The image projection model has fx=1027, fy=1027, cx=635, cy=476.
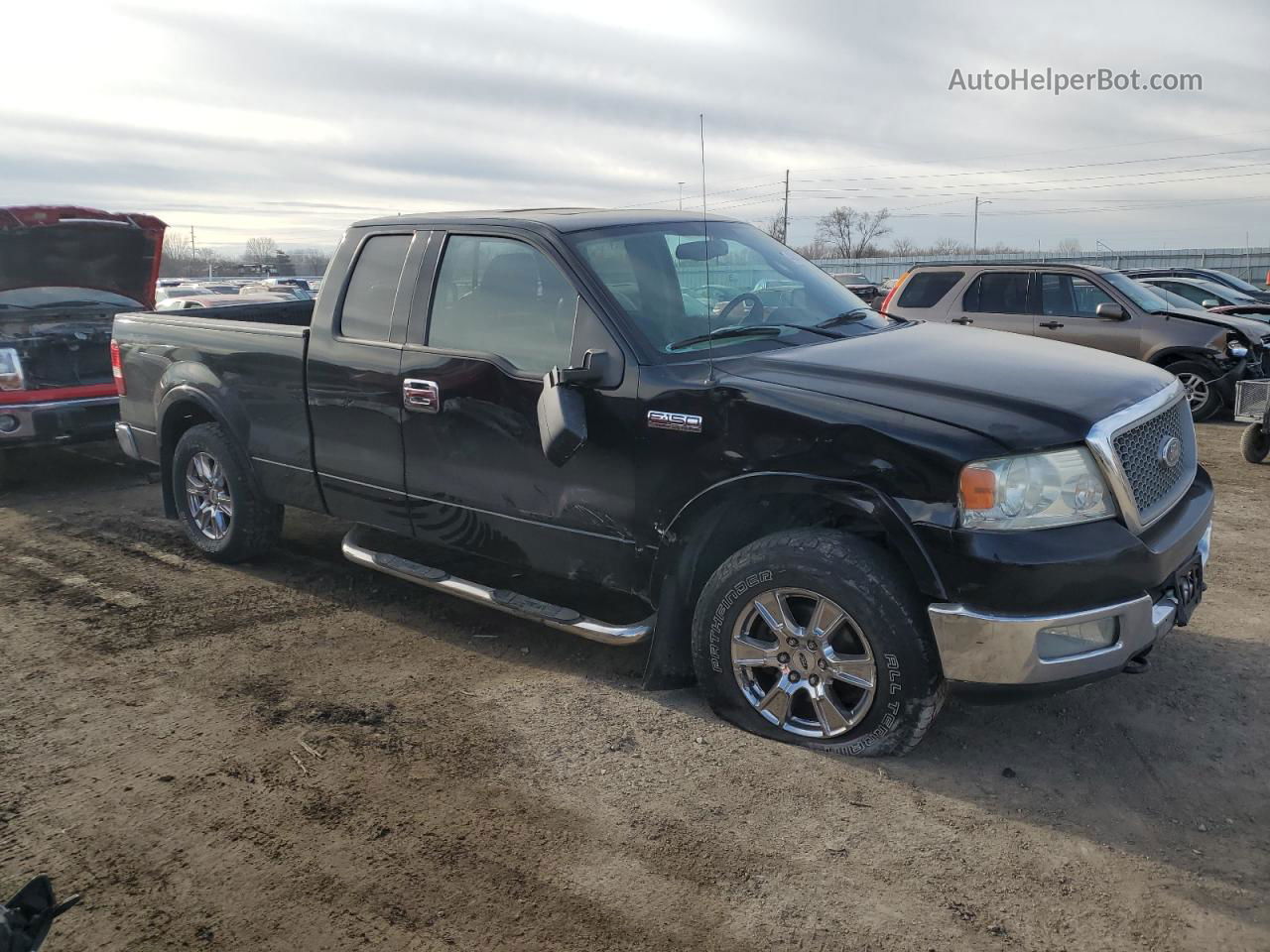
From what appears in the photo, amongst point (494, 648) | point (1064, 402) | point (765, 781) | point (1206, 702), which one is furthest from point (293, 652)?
point (1206, 702)

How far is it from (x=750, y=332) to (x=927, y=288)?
8320 mm

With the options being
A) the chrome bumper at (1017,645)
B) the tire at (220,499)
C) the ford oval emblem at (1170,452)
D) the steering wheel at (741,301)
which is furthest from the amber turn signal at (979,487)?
the tire at (220,499)

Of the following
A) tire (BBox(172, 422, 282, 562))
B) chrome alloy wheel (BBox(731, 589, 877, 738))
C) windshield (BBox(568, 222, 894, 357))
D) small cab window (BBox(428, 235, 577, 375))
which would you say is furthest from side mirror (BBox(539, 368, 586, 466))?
tire (BBox(172, 422, 282, 562))

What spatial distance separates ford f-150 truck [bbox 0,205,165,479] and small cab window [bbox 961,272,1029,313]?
8.41m

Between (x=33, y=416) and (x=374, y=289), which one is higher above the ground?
(x=374, y=289)

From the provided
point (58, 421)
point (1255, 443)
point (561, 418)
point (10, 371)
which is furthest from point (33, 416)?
point (1255, 443)

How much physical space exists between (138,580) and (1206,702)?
17.8 ft

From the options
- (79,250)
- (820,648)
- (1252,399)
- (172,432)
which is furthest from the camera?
(79,250)

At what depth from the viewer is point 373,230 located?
5.07 meters

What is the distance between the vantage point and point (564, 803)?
3.44m

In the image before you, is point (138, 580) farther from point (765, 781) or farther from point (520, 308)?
point (765, 781)

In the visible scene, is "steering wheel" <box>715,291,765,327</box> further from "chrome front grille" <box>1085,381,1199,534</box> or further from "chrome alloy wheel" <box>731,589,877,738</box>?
"chrome front grille" <box>1085,381,1199,534</box>

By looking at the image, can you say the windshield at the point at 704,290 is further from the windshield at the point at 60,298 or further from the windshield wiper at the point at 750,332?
the windshield at the point at 60,298

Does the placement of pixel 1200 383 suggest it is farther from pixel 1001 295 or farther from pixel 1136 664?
pixel 1136 664
